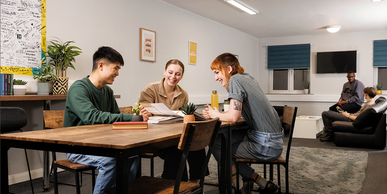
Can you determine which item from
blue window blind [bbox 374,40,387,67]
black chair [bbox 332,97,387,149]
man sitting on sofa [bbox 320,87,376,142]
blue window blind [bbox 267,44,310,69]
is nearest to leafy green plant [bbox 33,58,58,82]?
black chair [bbox 332,97,387,149]

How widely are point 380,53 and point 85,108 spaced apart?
8062 millimetres

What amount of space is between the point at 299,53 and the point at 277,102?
1506 millimetres

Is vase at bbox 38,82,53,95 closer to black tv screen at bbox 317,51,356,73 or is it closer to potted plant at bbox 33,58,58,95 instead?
potted plant at bbox 33,58,58,95

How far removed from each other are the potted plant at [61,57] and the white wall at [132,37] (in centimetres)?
13

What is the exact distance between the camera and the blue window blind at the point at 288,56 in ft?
28.1

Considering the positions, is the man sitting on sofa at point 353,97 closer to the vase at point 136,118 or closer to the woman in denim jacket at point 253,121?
the woman in denim jacket at point 253,121

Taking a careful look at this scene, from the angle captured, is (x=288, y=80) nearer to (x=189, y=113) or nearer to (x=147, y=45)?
(x=147, y=45)

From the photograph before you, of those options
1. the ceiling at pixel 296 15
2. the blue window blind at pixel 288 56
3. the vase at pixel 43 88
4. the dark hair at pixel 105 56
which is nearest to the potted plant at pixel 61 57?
the vase at pixel 43 88

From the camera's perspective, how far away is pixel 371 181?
10.6 feet

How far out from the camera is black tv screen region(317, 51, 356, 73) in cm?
803

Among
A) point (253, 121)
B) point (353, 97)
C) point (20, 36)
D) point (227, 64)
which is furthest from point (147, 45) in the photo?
point (353, 97)

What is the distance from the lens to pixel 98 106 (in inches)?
85.7

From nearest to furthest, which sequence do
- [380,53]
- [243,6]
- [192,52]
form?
[243,6], [192,52], [380,53]

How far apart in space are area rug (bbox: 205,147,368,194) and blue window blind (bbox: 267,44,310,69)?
13.4 feet
